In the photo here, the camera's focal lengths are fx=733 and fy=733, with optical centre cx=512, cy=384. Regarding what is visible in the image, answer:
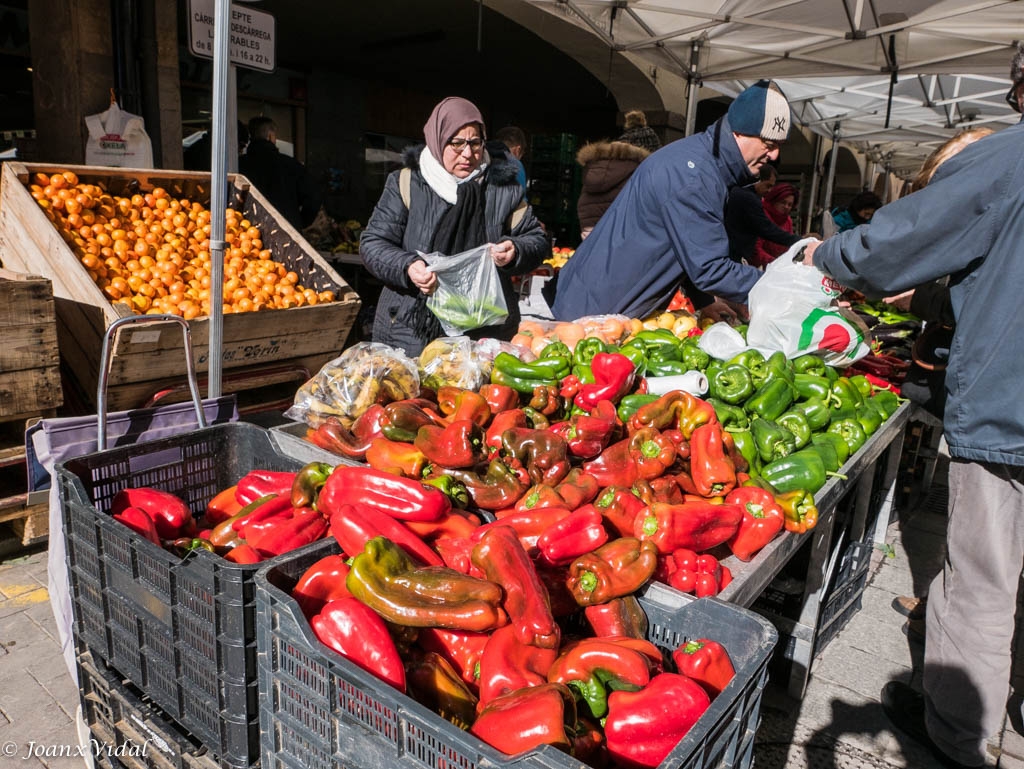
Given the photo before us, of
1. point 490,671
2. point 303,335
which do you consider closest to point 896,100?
point 303,335

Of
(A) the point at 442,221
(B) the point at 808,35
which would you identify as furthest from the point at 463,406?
(B) the point at 808,35

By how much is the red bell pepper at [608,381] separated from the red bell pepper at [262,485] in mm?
1109

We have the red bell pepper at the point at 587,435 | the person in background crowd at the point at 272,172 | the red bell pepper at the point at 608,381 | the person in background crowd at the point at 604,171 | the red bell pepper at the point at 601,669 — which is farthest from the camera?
the person in background crowd at the point at 272,172

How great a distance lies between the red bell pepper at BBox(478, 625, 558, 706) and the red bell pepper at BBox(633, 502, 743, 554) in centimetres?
48

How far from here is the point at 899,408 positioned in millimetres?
3545

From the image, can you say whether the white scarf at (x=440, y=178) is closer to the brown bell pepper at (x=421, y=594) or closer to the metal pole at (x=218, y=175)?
the metal pole at (x=218, y=175)

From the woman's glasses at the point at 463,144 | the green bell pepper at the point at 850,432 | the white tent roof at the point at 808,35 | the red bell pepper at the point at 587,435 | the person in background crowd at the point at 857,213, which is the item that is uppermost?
the white tent roof at the point at 808,35

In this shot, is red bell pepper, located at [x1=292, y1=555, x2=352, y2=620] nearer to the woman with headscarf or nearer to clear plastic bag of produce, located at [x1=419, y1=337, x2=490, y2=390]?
clear plastic bag of produce, located at [x1=419, y1=337, x2=490, y2=390]

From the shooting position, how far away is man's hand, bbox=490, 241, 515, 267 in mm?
3869

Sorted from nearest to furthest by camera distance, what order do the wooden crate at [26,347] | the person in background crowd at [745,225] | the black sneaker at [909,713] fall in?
the black sneaker at [909,713] < the wooden crate at [26,347] < the person in background crowd at [745,225]

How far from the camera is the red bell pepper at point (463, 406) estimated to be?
254 centimetres

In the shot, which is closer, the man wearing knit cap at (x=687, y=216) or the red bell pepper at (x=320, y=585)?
the red bell pepper at (x=320, y=585)

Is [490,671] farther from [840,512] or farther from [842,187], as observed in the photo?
[842,187]

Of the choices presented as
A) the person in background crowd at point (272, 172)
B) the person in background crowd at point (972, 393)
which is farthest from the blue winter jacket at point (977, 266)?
the person in background crowd at point (272, 172)
